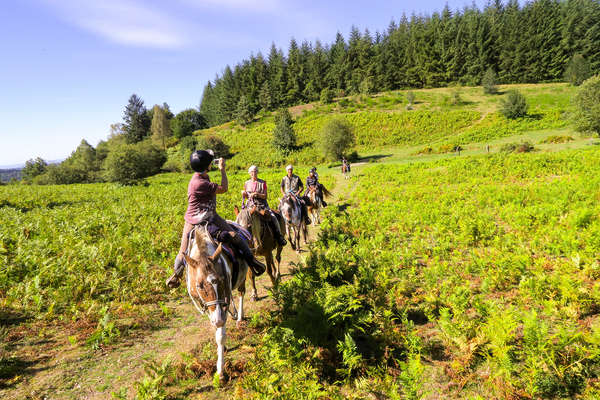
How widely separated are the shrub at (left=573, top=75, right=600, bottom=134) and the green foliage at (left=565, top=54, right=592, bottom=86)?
2105 inches

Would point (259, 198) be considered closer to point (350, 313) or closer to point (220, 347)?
point (350, 313)

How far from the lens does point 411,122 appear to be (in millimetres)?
62344

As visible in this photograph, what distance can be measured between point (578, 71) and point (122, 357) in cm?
11064

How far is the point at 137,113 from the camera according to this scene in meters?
90.4

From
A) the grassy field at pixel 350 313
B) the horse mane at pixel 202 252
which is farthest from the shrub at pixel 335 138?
the horse mane at pixel 202 252

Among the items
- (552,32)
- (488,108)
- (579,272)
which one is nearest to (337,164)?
(579,272)

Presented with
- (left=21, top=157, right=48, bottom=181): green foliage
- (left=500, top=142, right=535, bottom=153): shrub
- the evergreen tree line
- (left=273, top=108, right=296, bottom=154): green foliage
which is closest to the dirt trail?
(left=500, top=142, right=535, bottom=153): shrub

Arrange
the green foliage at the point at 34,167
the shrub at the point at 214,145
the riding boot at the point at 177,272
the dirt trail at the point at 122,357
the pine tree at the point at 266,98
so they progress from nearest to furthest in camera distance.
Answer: the dirt trail at the point at 122,357
the riding boot at the point at 177,272
the shrub at the point at 214,145
the green foliage at the point at 34,167
the pine tree at the point at 266,98

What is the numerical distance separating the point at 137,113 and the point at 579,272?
11190cm

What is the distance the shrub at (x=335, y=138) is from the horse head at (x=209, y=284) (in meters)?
43.0

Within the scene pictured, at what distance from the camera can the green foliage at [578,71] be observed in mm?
68188

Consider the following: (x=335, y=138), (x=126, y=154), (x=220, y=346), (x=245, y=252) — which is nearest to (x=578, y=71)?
(x=335, y=138)

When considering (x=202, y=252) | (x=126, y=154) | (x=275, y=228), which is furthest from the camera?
(x=126, y=154)

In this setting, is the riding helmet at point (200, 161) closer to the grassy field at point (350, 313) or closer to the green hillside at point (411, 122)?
the grassy field at point (350, 313)
